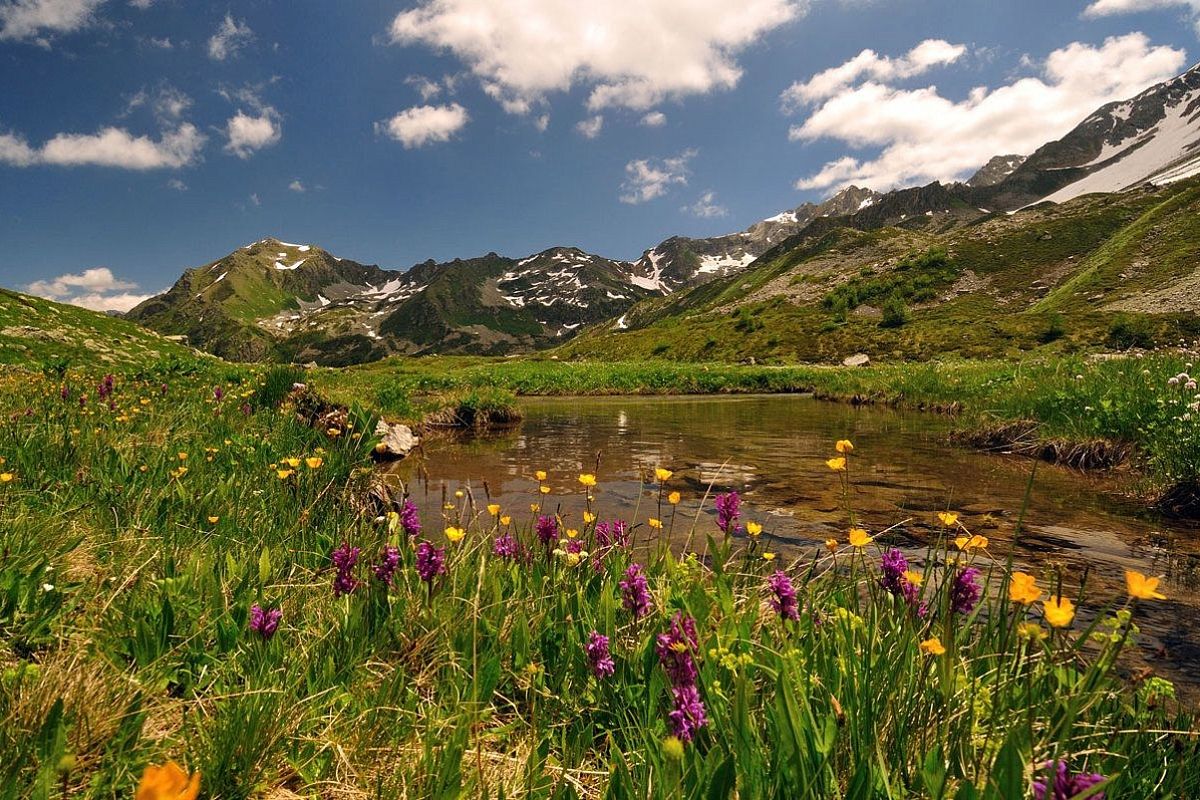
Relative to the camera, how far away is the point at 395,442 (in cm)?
1233

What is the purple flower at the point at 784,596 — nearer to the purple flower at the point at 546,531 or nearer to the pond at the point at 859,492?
the pond at the point at 859,492

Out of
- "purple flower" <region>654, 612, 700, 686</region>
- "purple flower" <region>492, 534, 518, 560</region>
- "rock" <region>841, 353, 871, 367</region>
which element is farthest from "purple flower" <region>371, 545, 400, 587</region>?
"rock" <region>841, 353, 871, 367</region>

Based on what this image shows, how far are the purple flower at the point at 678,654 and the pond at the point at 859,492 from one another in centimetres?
77

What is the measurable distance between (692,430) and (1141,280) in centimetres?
8662

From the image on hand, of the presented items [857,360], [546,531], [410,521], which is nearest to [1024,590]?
[546,531]

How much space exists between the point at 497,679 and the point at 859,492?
Result: 7157 millimetres

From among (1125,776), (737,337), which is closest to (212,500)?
(1125,776)

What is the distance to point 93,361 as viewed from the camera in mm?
19375

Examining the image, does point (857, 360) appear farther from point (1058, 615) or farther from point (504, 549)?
point (1058, 615)

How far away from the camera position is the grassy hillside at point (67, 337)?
19.3 meters

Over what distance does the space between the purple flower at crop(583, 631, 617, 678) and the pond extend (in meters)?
0.87

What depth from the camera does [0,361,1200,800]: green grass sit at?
185cm

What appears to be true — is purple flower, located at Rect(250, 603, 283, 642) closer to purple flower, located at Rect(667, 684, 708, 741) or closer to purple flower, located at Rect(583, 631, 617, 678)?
purple flower, located at Rect(583, 631, 617, 678)

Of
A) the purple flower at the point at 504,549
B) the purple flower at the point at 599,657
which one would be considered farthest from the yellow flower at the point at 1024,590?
the purple flower at the point at 504,549
